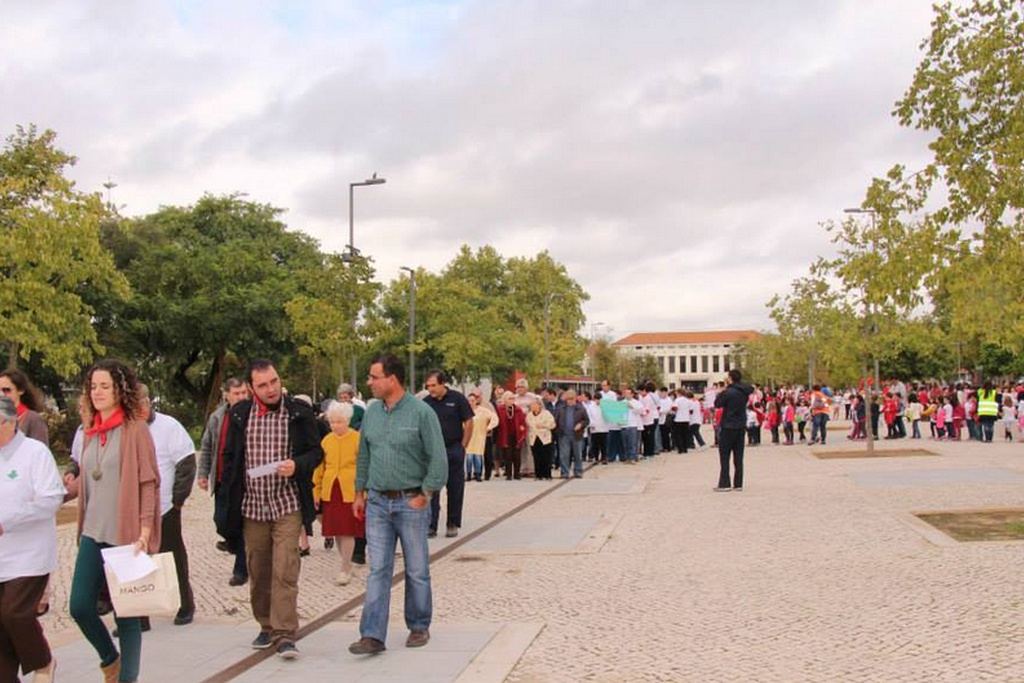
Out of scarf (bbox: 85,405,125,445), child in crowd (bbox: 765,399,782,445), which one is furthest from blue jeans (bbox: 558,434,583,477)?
scarf (bbox: 85,405,125,445)

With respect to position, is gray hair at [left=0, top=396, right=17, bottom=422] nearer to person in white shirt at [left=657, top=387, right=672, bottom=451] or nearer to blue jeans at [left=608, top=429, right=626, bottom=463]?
blue jeans at [left=608, top=429, right=626, bottom=463]

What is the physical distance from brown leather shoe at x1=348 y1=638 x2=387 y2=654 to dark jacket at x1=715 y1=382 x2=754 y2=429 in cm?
1056

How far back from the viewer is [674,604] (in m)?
8.22

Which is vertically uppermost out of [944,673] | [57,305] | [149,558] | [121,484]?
[57,305]

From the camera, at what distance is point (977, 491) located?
15914mm

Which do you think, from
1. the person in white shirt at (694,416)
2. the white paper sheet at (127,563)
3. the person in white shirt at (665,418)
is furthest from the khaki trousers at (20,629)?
the person in white shirt at (694,416)

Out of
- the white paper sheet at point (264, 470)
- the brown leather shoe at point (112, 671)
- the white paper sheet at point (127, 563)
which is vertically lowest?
the brown leather shoe at point (112, 671)

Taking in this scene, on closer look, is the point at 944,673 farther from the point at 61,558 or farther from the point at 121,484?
the point at 61,558

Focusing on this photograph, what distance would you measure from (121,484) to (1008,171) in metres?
9.57

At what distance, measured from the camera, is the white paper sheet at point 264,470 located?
679 cm

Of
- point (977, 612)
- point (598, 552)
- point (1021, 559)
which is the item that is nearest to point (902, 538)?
point (1021, 559)

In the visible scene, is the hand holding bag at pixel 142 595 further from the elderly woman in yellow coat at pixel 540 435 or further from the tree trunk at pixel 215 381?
the tree trunk at pixel 215 381

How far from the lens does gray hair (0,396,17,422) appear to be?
532 cm

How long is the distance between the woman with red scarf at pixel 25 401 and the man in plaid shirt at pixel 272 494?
1.43 m
